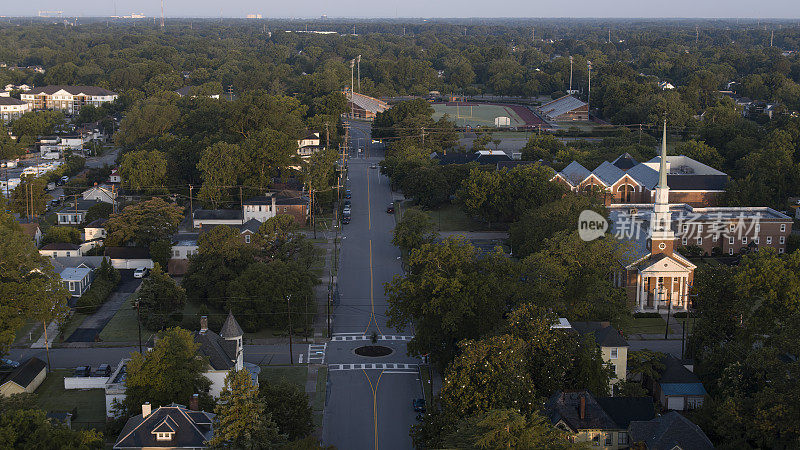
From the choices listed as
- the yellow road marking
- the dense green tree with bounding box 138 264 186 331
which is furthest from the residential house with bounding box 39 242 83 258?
the yellow road marking

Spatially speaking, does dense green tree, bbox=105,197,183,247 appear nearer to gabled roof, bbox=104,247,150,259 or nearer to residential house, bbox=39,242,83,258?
gabled roof, bbox=104,247,150,259

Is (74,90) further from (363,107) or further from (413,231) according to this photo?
(413,231)

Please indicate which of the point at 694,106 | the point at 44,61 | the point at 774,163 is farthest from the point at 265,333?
the point at 44,61

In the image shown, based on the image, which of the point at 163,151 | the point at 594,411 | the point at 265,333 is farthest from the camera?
the point at 163,151

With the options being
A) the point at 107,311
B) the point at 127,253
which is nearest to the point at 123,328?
the point at 107,311

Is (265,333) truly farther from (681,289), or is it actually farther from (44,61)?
(44,61)

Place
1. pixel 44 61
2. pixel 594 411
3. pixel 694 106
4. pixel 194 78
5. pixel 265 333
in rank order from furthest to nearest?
pixel 44 61, pixel 194 78, pixel 694 106, pixel 265 333, pixel 594 411
